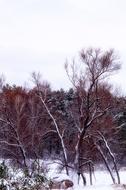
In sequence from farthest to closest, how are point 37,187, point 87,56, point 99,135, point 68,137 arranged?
point 68,137 → point 99,135 → point 87,56 → point 37,187

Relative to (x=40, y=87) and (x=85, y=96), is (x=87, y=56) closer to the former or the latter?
(x=85, y=96)

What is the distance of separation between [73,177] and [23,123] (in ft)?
44.5

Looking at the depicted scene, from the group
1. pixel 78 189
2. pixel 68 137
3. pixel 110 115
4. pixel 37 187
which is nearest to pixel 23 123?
pixel 68 137

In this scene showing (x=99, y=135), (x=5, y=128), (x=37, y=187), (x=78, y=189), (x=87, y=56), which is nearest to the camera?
(x=37, y=187)

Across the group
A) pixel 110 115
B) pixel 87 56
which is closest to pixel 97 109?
pixel 87 56

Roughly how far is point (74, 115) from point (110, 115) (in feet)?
20.0

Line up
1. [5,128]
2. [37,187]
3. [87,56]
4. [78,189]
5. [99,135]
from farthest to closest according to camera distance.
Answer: [5,128] → [99,135] → [87,56] → [78,189] → [37,187]

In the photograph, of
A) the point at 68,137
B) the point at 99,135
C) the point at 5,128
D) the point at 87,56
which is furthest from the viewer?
the point at 68,137

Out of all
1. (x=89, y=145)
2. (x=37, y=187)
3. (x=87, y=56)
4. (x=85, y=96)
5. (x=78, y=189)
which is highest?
(x=87, y=56)

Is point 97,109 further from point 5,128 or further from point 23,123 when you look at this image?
point 23,123

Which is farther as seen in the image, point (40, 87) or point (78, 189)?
point (40, 87)

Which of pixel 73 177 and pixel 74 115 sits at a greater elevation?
pixel 74 115

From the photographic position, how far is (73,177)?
25.8 metres

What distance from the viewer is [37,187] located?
6.12 meters
